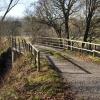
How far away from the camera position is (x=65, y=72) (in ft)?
56.8

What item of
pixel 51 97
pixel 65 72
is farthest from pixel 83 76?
pixel 51 97

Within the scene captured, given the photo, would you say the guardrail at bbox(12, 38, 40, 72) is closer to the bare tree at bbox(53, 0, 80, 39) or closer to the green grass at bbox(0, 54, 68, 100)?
the green grass at bbox(0, 54, 68, 100)

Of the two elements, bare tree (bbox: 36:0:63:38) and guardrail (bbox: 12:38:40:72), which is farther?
bare tree (bbox: 36:0:63:38)

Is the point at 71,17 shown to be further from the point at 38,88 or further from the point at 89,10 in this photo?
the point at 38,88

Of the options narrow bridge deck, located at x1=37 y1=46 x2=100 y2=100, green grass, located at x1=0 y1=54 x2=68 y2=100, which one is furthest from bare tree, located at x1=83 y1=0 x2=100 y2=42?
green grass, located at x1=0 y1=54 x2=68 y2=100

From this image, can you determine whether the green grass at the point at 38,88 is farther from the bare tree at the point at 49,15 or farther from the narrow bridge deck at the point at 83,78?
the bare tree at the point at 49,15

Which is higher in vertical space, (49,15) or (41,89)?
(49,15)

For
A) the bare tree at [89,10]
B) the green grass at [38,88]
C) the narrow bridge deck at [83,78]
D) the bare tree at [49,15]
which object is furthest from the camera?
the bare tree at [49,15]

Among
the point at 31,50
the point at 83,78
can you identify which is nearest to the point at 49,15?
the point at 31,50

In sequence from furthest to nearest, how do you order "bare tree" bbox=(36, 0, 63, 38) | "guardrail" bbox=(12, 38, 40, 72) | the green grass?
"bare tree" bbox=(36, 0, 63, 38), "guardrail" bbox=(12, 38, 40, 72), the green grass

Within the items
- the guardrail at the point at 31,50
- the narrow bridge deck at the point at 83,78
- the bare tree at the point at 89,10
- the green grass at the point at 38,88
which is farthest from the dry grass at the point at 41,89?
the bare tree at the point at 89,10

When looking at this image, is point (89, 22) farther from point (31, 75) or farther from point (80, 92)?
point (80, 92)

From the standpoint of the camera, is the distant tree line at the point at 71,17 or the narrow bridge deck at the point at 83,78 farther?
the distant tree line at the point at 71,17

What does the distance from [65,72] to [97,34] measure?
28.4 meters
